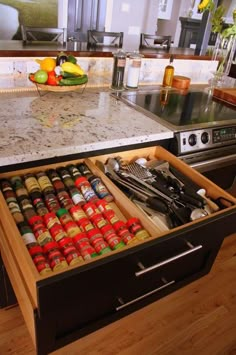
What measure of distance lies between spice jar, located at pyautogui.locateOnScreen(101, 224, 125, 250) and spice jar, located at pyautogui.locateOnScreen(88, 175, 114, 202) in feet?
0.48

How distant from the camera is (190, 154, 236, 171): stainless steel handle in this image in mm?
1409

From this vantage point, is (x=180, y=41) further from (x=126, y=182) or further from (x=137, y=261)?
(x=137, y=261)

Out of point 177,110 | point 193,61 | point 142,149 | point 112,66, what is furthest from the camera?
point 193,61

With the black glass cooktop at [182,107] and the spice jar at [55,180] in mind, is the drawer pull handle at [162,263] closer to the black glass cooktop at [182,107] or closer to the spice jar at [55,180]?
the spice jar at [55,180]

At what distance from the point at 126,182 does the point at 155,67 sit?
118 cm

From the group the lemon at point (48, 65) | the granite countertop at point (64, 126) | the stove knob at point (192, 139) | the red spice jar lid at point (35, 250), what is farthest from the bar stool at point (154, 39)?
the red spice jar lid at point (35, 250)

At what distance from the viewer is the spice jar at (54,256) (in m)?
0.71

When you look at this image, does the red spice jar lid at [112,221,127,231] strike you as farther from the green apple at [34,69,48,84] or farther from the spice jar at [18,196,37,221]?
the green apple at [34,69,48,84]

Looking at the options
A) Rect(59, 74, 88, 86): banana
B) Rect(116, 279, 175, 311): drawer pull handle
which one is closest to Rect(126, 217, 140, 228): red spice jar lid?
Rect(116, 279, 175, 311): drawer pull handle

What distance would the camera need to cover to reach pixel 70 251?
0.75 meters

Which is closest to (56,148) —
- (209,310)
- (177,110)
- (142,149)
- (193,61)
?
(142,149)

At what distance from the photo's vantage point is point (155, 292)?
981mm

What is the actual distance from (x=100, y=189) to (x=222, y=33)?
1462 millimetres

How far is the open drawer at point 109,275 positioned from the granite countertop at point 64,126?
8 cm
